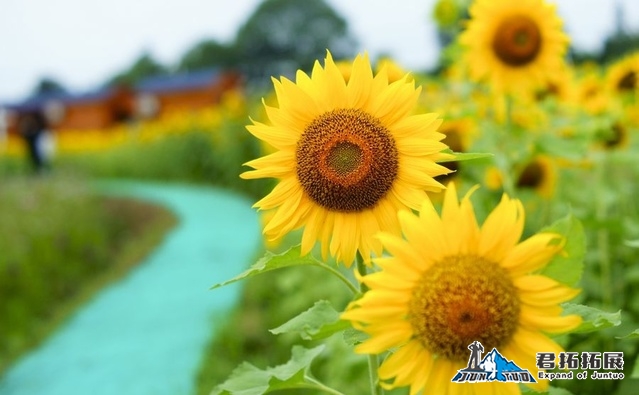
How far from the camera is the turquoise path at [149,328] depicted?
3861mm

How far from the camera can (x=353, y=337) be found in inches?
43.1

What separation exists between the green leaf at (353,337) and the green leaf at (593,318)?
0.92 ft

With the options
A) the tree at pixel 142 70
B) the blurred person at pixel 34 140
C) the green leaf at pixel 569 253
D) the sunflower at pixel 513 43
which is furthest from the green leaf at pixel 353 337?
the tree at pixel 142 70

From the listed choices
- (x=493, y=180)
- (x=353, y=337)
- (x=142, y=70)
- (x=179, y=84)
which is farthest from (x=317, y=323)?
(x=142, y=70)

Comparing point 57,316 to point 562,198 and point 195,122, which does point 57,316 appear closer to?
point 562,198

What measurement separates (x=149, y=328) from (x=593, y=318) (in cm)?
396

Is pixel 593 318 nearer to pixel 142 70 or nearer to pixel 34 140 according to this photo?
pixel 34 140

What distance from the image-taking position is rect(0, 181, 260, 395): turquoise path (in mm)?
3861

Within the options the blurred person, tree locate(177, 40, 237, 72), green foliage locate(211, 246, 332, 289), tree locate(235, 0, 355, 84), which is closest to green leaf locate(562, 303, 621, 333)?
green foliage locate(211, 246, 332, 289)

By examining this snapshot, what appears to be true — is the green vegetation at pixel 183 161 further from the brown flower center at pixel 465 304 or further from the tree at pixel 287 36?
the tree at pixel 287 36

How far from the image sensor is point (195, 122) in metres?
13.1

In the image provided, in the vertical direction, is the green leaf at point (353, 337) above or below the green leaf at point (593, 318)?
below

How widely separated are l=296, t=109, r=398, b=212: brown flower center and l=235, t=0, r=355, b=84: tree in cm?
4228

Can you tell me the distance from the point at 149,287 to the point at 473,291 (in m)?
5.16
